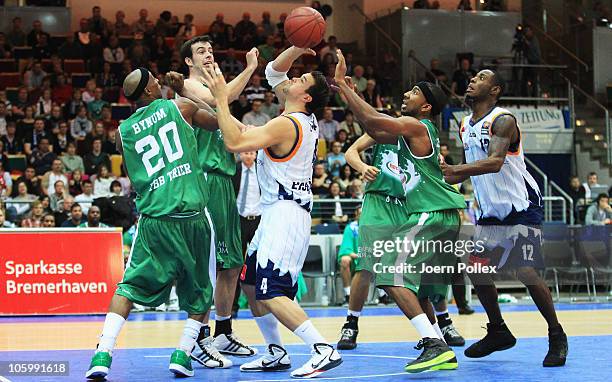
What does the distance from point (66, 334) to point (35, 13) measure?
14.9 m

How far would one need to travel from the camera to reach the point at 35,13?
→ 915 inches

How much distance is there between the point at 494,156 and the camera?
7238 mm

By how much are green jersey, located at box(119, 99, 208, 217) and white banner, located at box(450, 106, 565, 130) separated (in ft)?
50.4

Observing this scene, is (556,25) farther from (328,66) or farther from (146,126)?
(146,126)

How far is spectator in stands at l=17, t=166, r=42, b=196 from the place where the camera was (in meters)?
15.7

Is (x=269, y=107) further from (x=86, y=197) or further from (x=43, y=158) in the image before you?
(x=86, y=197)

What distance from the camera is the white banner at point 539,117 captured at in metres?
21.7

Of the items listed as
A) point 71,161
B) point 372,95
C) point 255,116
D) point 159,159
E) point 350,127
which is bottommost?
point 71,161

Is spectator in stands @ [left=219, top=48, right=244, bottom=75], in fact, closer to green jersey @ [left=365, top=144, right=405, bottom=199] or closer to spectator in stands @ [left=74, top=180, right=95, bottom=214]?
spectator in stands @ [left=74, top=180, right=95, bottom=214]

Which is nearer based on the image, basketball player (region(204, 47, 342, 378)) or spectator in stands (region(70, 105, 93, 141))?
basketball player (region(204, 47, 342, 378))

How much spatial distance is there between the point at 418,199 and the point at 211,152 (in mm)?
1768

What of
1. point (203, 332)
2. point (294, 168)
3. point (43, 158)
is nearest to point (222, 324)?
point (203, 332)

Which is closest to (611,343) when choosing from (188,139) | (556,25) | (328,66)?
(188,139)

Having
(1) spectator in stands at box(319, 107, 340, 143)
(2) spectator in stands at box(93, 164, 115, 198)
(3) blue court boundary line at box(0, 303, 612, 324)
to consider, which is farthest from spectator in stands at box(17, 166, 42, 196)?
(1) spectator in stands at box(319, 107, 340, 143)
